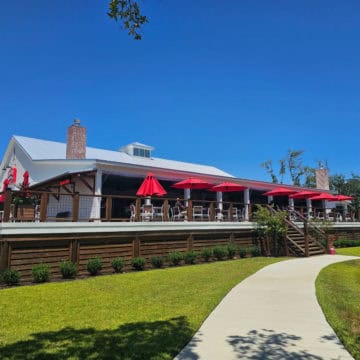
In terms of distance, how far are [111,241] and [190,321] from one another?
7.28 meters

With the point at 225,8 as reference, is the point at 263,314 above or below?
below

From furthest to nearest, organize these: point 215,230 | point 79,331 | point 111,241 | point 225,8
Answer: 1. point 215,230
2. point 111,241
3. point 225,8
4. point 79,331

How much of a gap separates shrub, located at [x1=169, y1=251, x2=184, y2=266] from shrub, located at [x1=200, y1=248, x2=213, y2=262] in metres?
1.24

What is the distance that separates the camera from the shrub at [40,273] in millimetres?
9938

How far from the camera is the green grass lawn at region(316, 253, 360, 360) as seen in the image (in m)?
5.15

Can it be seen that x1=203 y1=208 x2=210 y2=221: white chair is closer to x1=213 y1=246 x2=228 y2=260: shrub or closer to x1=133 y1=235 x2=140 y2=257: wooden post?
x1=213 y1=246 x2=228 y2=260: shrub

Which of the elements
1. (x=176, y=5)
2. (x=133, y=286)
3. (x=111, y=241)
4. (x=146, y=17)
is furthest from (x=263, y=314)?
(x=111, y=241)

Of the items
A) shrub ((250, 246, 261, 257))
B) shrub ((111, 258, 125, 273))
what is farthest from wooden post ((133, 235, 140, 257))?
shrub ((250, 246, 261, 257))

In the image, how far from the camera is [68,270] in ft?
34.8

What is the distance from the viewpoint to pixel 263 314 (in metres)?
6.34

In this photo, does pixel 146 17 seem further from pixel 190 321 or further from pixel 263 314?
pixel 263 314

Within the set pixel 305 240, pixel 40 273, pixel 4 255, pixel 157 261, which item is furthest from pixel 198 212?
pixel 4 255

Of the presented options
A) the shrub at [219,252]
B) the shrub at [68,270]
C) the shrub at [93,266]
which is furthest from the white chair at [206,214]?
the shrub at [68,270]

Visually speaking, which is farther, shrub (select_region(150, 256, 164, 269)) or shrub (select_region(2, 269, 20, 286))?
shrub (select_region(150, 256, 164, 269))
